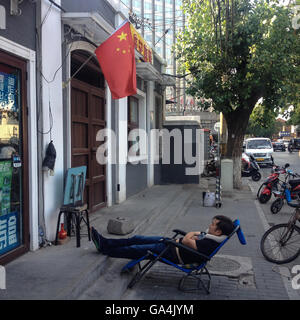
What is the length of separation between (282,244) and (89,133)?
173 inches

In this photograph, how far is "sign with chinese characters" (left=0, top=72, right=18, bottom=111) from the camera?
4500 millimetres

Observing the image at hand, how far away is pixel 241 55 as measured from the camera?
37.7 feet

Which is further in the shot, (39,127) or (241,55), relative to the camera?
(241,55)

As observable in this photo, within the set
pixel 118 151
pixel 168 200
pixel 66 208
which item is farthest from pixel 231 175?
Result: pixel 66 208

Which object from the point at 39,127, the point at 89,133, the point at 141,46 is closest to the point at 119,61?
the point at 39,127

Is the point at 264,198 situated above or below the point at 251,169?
below

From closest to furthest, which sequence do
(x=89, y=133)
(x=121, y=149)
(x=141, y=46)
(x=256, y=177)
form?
(x=89, y=133) < (x=121, y=149) < (x=141, y=46) < (x=256, y=177)

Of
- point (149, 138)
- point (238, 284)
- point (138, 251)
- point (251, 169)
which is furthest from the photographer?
point (251, 169)

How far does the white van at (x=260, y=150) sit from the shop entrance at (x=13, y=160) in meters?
18.9

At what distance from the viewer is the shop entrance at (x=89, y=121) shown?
6.93 meters

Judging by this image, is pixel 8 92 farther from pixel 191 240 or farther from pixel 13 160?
pixel 191 240

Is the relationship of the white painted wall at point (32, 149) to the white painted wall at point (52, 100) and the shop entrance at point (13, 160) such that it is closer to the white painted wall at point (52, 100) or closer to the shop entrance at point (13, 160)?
the shop entrance at point (13, 160)

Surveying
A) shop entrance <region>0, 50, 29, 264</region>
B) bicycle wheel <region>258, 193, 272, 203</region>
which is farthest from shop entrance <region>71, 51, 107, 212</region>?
bicycle wheel <region>258, 193, 272, 203</region>

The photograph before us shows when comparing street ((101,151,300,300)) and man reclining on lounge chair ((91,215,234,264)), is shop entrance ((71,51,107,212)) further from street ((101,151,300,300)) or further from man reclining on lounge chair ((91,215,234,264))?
street ((101,151,300,300))
